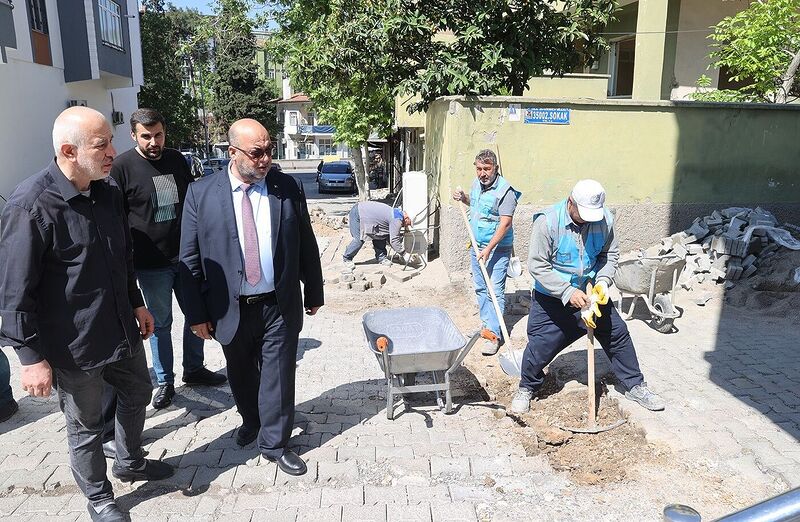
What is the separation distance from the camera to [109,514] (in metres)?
2.99

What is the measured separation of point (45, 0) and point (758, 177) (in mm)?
17942

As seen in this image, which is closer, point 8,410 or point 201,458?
point 201,458

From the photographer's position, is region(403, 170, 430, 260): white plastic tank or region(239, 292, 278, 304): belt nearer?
region(239, 292, 278, 304): belt

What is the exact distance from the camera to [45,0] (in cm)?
1617

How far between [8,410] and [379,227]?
20.0 feet

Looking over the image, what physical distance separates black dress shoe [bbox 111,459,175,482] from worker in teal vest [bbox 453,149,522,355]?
287cm

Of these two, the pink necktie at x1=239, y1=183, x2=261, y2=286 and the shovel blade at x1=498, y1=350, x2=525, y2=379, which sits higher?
the pink necktie at x1=239, y1=183, x2=261, y2=286

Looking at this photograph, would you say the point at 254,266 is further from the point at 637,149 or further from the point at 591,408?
the point at 637,149

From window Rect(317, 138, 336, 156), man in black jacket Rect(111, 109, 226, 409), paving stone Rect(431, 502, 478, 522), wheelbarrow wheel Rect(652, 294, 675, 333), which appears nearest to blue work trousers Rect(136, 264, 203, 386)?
man in black jacket Rect(111, 109, 226, 409)

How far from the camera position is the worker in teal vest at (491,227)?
5324mm

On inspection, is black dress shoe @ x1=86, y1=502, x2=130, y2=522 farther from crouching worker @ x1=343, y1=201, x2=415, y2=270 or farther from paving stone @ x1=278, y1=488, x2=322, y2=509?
crouching worker @ x1=343, y1=201, x2=415, y2=270

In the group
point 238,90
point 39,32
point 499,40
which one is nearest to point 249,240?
point 499,40

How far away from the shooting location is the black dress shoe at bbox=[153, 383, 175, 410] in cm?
433

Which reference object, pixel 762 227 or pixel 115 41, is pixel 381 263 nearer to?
pixel 762 227
